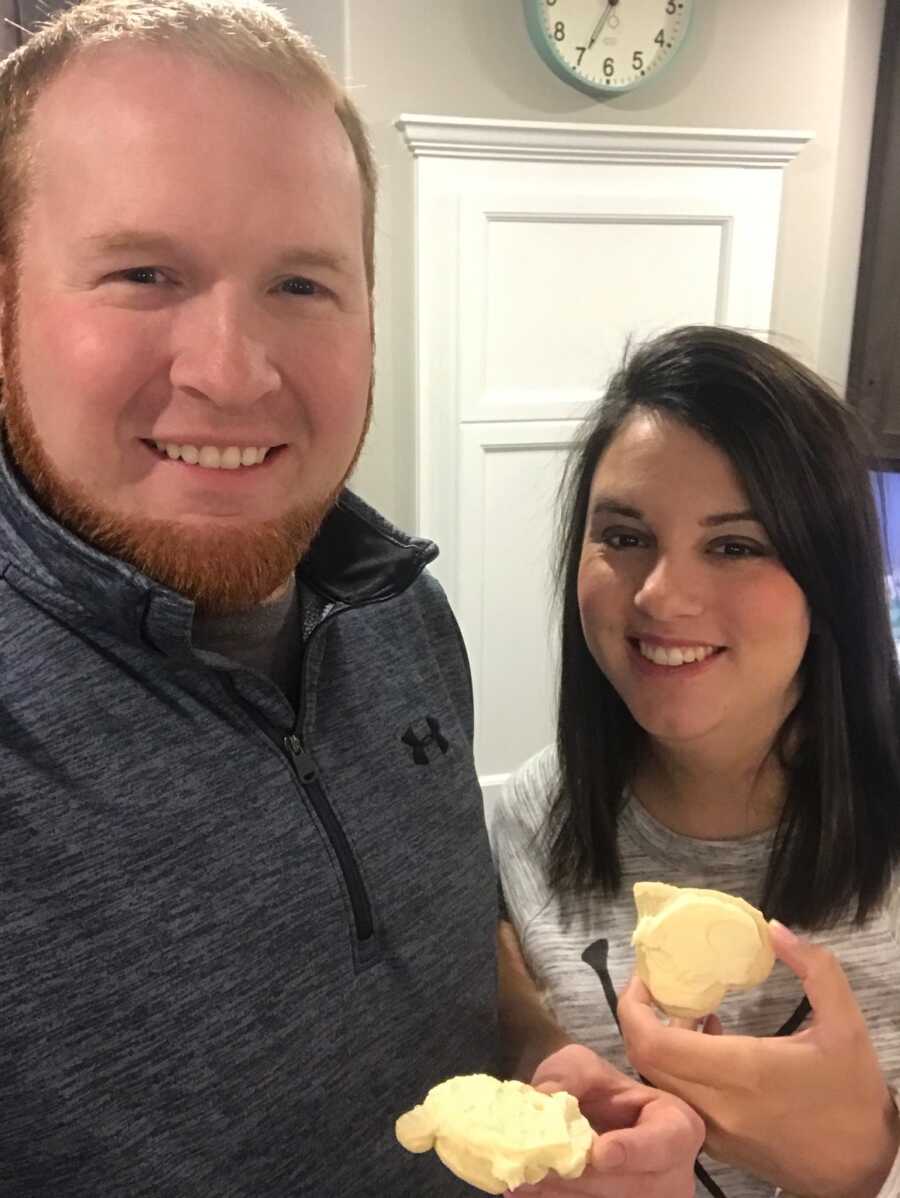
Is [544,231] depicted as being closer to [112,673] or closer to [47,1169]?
[112,673]

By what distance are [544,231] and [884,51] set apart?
1179mm

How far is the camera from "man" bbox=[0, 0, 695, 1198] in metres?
0.76

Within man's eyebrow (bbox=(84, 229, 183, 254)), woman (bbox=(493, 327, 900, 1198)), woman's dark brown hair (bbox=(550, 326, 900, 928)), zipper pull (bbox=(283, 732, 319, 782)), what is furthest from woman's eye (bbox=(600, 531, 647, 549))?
man's eyebrow (bbox=(84, 229, 183, 254))

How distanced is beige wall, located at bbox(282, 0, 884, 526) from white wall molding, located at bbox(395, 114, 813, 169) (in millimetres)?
75

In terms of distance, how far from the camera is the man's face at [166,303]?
0.80 meters

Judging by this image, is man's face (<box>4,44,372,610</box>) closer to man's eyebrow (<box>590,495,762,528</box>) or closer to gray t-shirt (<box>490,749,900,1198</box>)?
man's eyebrow (<box>590,495,762,528</box>)

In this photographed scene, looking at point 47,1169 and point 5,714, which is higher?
point 5,714

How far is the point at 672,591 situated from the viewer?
43.6 inches

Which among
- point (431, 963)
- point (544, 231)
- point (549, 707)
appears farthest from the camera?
point (549, 707)

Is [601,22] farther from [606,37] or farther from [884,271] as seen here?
[884,271]

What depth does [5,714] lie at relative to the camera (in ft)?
2.50

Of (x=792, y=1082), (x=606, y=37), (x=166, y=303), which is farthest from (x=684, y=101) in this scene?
(x=792, y=1082)

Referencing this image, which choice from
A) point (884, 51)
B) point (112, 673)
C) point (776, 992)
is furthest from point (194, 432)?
point (884, 51)

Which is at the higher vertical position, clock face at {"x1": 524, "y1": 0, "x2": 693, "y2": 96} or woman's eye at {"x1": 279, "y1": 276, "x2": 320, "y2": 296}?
clock face at {"x1": 524, "y1": 0, "x2": 693, "y2": 96}
